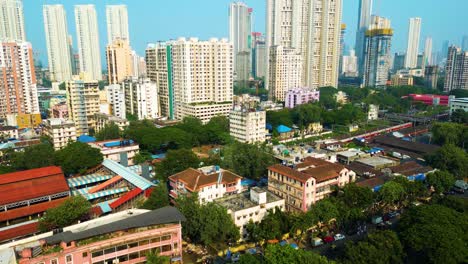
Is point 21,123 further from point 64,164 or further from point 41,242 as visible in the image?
point 41,242

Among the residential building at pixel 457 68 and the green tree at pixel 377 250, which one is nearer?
the green tree at pixel 377 250

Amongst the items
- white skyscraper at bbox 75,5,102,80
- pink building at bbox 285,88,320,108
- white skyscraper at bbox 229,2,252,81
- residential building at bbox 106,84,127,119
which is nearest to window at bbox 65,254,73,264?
residential building at bbox 106,84,127,119

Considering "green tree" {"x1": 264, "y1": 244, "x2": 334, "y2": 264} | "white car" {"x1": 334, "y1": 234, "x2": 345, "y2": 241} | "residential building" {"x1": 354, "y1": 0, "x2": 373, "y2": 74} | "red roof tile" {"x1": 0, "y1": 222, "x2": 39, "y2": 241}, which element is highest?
"residential building" {"x1": 354, "y1": 0, "x2": 373, "y2": 74}

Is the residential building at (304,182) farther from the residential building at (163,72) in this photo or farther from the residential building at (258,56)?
the residential building at (258,56)

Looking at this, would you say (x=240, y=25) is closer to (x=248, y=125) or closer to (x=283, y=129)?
→ (x=283, y=129)

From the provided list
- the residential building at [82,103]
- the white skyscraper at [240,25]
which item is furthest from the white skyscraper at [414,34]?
the residential building at [82,103]

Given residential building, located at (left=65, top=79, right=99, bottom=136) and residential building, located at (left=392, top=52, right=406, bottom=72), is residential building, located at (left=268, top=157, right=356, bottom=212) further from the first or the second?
residential building, located at (left=392, top=52, right=406, bottom=72)

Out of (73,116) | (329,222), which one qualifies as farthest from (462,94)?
(73,116)
